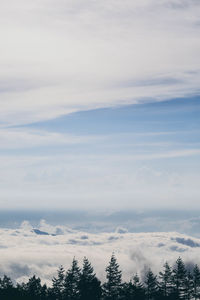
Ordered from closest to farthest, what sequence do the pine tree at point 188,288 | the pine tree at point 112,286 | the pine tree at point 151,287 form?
the pine tree at point 112,286 → the pine tree at point 188,288 → the pine tree at point 151,287

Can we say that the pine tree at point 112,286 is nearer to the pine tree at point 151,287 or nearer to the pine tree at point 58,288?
the pine tree at point 151,287

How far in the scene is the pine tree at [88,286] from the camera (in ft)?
308

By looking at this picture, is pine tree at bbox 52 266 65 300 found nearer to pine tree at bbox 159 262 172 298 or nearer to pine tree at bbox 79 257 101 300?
pine tree at bbox 79 257 101 300

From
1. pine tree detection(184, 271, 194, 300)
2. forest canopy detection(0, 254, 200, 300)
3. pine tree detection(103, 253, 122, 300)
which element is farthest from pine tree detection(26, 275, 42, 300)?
pine tree detection(184, 271, 194, 300)

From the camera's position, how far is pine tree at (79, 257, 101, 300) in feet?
308

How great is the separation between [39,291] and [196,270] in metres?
42.4

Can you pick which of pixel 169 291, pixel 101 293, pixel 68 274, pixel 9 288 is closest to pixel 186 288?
pixel 169 291

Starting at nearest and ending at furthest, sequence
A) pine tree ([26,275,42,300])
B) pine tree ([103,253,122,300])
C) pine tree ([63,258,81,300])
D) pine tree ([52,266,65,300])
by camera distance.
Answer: pine tree ([26,275,42,300]) < pine tree ([103,253,122,300]) < pine tree ([63,258,81,300]) < pine tree ([52,266,65,300])

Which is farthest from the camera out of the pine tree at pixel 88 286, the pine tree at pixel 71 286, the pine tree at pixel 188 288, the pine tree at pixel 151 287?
the pine tree at pixel 151 287

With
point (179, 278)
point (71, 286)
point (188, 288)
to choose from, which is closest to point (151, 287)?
point (179, 278)

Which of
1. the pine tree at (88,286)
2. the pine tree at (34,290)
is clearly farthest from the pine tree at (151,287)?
the pine tree at (34,290)

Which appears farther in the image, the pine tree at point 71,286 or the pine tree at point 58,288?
the pine tree at point 58,288

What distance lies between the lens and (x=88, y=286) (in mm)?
95250

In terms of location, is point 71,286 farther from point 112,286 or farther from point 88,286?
point 112,286
